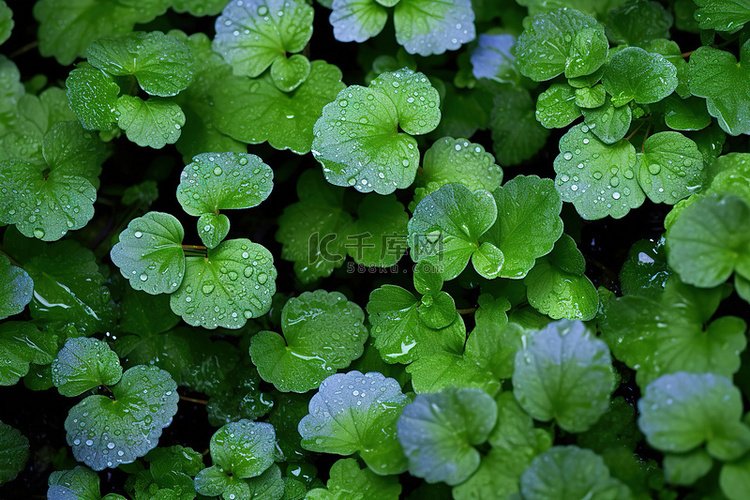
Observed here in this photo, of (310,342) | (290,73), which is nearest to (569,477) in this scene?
(310,342)

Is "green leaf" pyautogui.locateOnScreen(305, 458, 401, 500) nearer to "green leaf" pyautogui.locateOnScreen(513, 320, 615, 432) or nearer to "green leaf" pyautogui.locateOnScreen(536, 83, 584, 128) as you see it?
"green leaf" pyautogui.locateOnScreen(513, 320, 615, 432)

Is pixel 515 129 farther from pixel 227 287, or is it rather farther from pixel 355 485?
pixel 355 485

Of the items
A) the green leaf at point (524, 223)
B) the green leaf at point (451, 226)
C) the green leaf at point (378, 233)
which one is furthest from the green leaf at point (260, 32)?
the green leaf at point (524, 223)

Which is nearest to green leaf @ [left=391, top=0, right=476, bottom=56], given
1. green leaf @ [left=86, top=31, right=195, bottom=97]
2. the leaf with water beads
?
the leaf with water beads

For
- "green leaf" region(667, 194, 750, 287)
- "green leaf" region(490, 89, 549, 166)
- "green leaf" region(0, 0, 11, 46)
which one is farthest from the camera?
"green leaf" region(0, 0, 11, 46)

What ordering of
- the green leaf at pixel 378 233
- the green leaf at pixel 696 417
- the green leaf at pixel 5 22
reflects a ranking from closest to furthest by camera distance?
the green leaf at pixel 696 417 < the green leaf at pixel 378 233 < the green leaf at pixel 5 22

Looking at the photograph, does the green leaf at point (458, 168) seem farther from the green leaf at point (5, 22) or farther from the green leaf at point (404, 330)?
the green leaf at point (5, 22)
